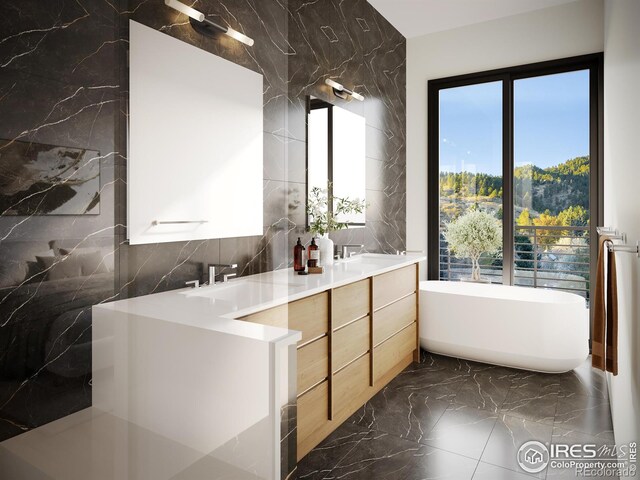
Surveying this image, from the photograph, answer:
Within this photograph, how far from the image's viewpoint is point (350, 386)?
8.61 ft

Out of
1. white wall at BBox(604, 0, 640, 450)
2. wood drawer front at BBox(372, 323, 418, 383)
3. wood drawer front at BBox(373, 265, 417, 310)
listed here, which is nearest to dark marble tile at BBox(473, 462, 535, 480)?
white wall at BBox(604, 0, 640, 450)

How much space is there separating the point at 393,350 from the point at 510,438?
100cm

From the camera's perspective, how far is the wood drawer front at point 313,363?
212 centimetres

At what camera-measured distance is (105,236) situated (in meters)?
0.98

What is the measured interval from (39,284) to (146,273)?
38.7 inches

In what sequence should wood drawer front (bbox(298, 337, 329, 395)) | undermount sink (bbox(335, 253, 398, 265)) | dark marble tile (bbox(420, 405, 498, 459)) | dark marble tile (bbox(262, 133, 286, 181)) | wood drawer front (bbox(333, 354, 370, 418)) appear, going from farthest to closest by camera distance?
1. undermount sink (bbox(335, 253, 398, 265))
2. dark marble tile (bbox(262, 133, 286, 181))
3. wood drawer front (bbox(333, 354, 370, 418))
4. dark marble tile (bbox(420, 405, 498, 459))
5. wood drawer front (bbox(298, 337, 329, 395))

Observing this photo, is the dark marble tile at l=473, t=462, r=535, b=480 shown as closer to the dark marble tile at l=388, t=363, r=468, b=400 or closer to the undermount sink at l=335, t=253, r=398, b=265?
the dark marble tile at l=388, t=363, r=468, b=400

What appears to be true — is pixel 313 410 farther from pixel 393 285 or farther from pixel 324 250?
pixel 393 285

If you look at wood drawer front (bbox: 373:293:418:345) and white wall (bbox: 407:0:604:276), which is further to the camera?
white wall (bbox: 407:0:604:276)

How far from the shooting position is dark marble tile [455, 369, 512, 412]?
2.91m

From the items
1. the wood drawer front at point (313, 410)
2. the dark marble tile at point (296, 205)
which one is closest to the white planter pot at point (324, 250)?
the dark marble tile at point (296, 205)

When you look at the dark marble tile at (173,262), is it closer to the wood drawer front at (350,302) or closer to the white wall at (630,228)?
the wood drawer front at (350,302)

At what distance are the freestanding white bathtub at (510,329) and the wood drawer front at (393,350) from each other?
→ 10.1 inches

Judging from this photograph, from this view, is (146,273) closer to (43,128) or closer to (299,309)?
(299,309)
